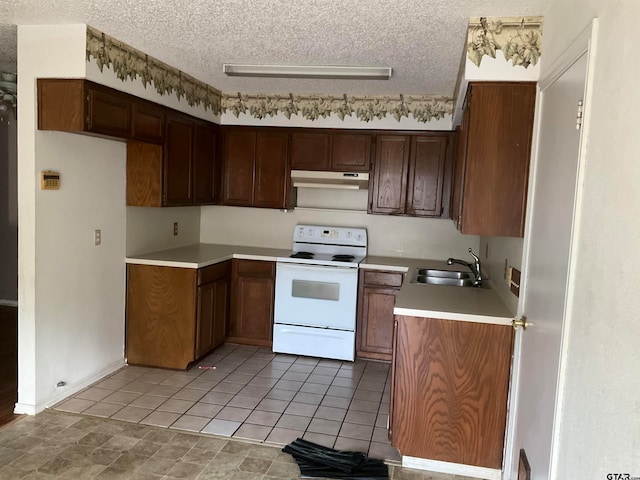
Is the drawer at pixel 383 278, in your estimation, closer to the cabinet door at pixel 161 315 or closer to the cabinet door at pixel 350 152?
the cabinet door at pixel 350 152

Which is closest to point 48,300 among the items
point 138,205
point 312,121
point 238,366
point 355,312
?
point 138,205

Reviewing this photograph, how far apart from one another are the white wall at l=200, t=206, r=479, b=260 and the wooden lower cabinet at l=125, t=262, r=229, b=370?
126cm

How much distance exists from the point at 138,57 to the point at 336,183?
2018 mm

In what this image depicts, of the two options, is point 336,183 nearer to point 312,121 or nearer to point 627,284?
point 312,121

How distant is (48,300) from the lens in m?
3.13

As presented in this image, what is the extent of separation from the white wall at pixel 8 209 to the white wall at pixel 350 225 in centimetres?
204

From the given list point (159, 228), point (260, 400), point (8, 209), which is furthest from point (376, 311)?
point (8, 209)

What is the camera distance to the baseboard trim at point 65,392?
10.1 feet

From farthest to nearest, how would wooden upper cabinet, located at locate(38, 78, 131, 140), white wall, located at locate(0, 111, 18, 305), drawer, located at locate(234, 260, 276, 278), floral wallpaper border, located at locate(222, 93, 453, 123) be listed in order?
1. white wall, located at locate(0, 111, 18, 305)
2. drawer, located at locate(234, 260, 276, 278)
3. floral wallpaper border, located at locate(222, 93, 453, 123)
4. wooden upper cabinet, located at locate(38, 78, 131, 140)

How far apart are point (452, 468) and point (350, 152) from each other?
2.89 m

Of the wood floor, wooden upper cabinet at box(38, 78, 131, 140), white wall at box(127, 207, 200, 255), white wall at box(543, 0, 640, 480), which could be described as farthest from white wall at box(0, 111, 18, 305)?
white wall at box(543, 0, 640, 480)

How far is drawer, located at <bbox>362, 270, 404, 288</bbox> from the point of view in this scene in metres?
4.34

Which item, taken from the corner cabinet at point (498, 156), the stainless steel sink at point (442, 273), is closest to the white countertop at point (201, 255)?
the stainless steel sink at point (442, 273)

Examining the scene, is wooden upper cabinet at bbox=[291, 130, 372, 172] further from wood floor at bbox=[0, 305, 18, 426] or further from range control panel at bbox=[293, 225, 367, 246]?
wood floor at bbox=[0, 305, 18, 426]
